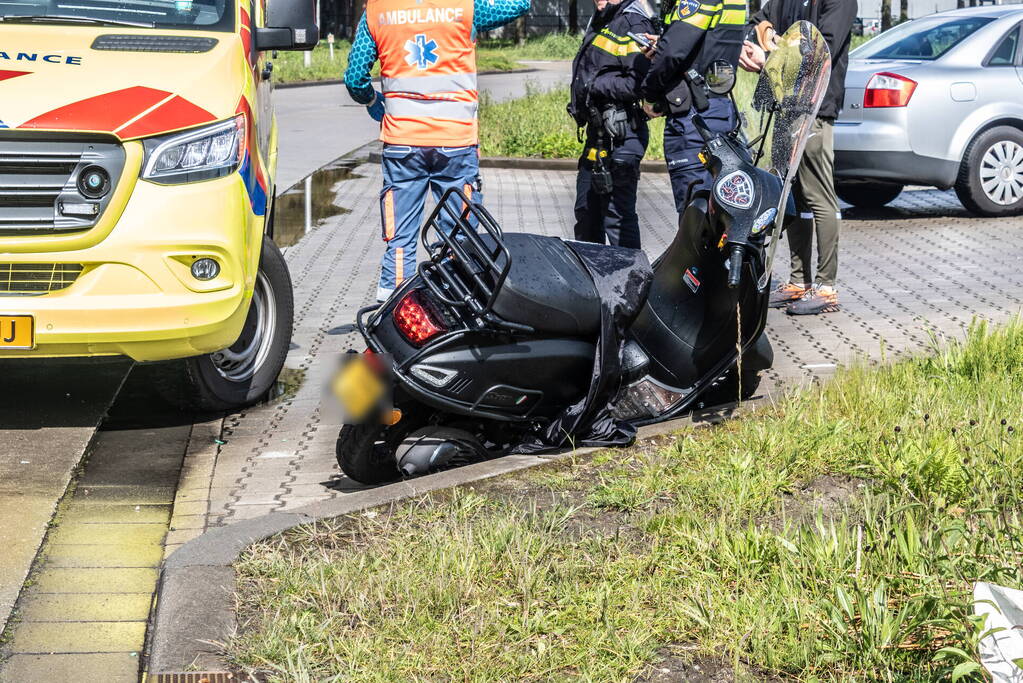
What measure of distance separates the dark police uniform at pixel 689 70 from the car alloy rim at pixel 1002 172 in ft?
15.3

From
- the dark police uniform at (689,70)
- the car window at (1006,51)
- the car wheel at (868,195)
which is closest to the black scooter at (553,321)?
the dark police uniform at (689,70)

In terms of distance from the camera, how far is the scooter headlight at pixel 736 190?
4.81 metres

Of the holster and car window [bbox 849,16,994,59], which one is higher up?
car window [bbox 849,16,994,59]

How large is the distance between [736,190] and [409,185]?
2.35 metres

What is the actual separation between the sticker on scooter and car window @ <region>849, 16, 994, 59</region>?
23.4 ft

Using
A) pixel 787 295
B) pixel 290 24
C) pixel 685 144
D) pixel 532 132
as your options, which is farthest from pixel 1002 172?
pixel 290 24

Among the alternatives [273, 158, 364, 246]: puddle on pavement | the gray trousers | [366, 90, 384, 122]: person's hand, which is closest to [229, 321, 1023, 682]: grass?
the gray trousers

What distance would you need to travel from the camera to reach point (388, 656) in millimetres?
3234

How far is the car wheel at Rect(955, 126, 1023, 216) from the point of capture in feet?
36.9

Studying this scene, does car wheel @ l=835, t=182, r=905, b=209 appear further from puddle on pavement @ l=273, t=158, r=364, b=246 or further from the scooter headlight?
the scooter headlight

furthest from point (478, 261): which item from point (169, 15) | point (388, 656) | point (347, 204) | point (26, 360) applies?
point (347, 204)

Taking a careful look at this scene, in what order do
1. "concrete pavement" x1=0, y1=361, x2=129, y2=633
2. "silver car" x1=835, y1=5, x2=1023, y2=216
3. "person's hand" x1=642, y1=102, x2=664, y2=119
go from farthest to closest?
"silver car" x1=835, y1=5, x2=1023, y2=216
"person's hand" x1=642, y1=102, x2=664, y2=119
"concrete pavement" x1=0, y1=361, x2=129, y2=633

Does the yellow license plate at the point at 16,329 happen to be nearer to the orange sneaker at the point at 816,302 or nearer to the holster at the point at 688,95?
the holster at the point at 688,95

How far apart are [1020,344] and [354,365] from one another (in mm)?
2875
